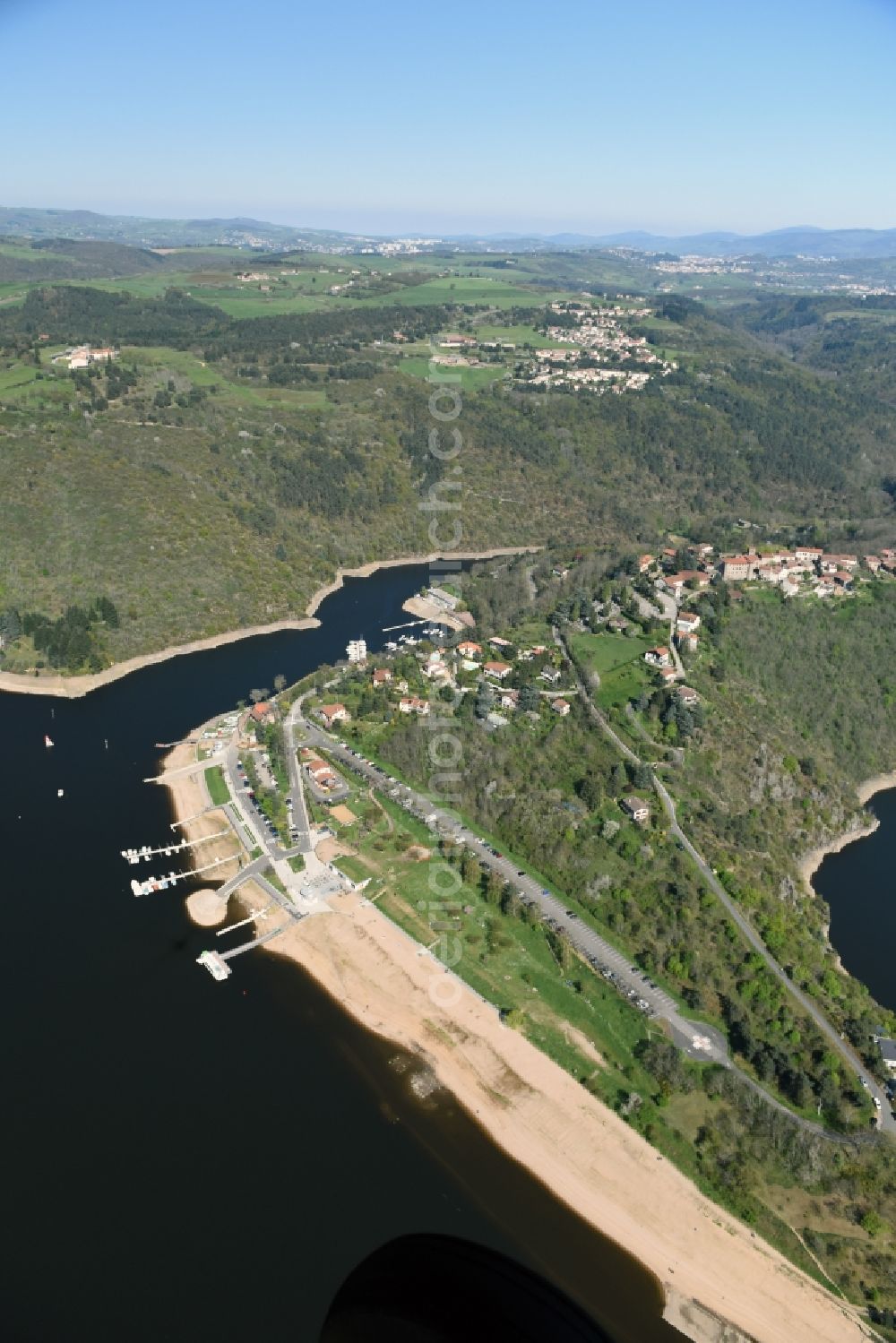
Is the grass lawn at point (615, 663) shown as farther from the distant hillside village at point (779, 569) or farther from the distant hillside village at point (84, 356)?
the distant hillside village at point (84, 356)

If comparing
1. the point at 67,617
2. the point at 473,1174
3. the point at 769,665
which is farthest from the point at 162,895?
the point at 769,665

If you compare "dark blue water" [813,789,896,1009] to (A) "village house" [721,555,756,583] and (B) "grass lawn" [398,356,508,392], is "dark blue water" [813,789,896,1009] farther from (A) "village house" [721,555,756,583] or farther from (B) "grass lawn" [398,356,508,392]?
(B) "grass lawn" [398,356,508,392]

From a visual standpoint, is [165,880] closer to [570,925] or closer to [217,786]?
[217,786]

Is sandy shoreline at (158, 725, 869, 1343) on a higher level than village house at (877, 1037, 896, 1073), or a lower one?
lower

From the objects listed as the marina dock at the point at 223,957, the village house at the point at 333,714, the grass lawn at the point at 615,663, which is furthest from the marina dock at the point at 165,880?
the grass lawn at the point at 615,663

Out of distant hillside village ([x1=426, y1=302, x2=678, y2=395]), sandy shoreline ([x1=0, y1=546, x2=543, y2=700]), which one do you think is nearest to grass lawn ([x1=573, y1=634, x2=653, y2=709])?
sandy shoreline ([x1=0, y1=546, x2=543, y2=700])

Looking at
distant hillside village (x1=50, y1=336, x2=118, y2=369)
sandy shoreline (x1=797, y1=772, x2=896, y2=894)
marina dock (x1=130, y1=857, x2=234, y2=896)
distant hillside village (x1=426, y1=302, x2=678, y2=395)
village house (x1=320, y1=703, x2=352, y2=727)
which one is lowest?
marina dock (x1=130, y1=857, x2=234, y2=896)

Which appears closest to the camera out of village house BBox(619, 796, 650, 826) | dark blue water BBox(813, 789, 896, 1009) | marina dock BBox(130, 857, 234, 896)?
dark blue water BBox(813, 789, 896, 1009)

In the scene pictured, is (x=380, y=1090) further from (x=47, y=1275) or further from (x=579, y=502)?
(x=579, y=502)
